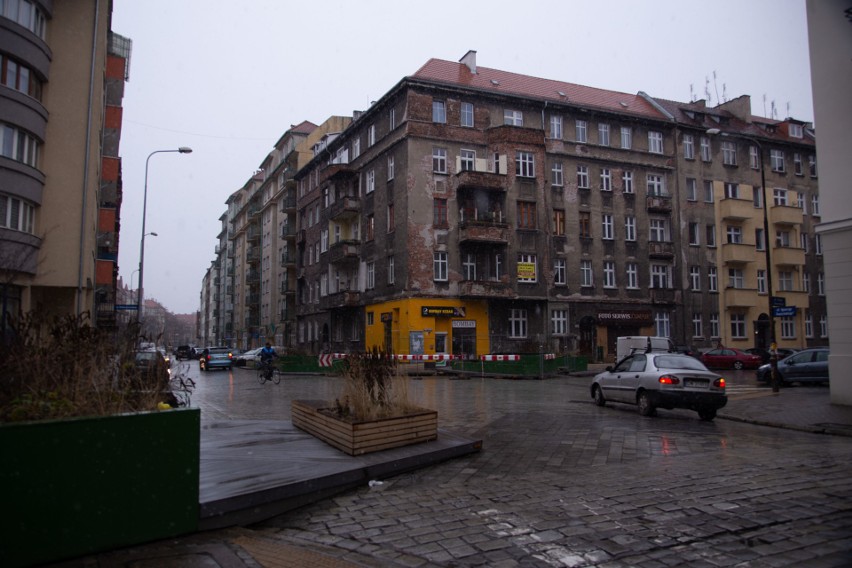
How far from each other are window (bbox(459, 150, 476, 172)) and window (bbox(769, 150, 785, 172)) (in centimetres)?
2642

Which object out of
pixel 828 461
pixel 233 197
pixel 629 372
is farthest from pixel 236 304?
pixel 828 461

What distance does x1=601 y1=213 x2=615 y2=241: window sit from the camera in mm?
42219

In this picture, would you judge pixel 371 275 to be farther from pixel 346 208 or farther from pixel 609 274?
pixel 609 274

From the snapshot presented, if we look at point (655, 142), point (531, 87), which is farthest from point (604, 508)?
point (655, 142)

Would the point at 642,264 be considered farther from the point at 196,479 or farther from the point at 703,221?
the point at 196,479

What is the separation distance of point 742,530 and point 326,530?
11.4 ft

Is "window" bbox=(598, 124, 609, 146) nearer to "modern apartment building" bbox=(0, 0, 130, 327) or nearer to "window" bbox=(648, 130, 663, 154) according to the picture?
"window" bbox=(648, 130, 663, 154)

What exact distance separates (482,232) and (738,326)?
22270 mm

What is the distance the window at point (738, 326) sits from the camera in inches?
1775

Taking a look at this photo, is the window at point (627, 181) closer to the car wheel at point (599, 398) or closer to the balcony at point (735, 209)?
the balcony at point (735, 209)

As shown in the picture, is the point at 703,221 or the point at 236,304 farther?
the point at 236,304

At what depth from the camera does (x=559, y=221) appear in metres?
41.0

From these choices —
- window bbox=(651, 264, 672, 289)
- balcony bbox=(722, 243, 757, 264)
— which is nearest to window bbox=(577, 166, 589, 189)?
window bbox=(651, 264, 672, 289)

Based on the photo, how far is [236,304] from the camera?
98.6 meters
